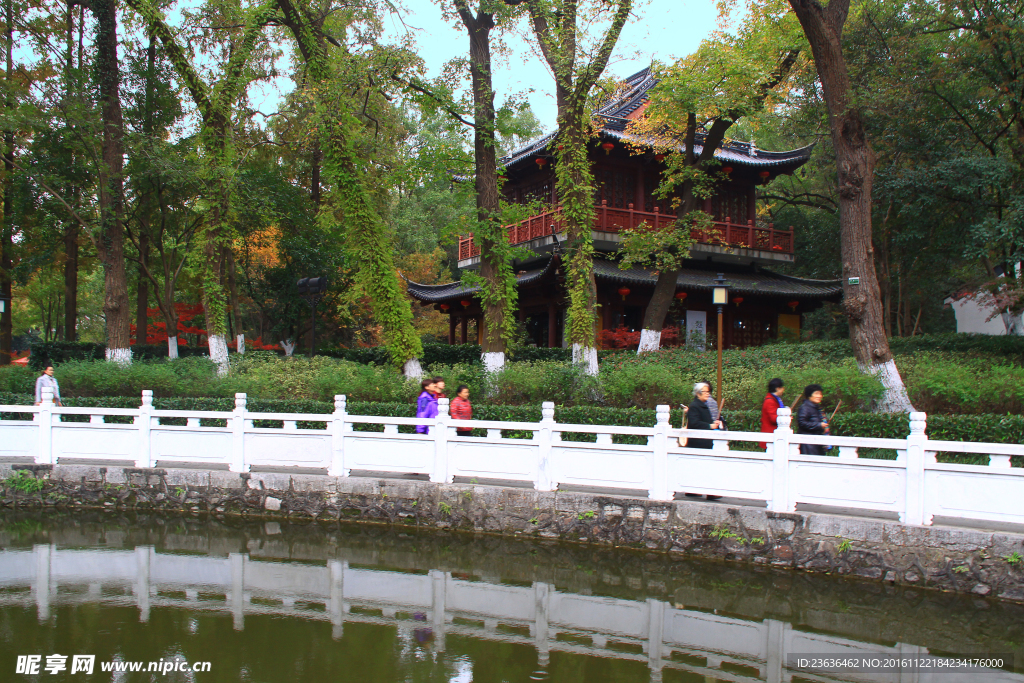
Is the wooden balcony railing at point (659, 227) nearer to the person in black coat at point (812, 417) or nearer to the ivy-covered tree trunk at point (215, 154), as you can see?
the ivy-covered tree trunk at point (215, 154)

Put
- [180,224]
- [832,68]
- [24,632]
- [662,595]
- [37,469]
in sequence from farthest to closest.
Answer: [180,224] < [832,68] < [37,469] < [662,595] < [24,632]

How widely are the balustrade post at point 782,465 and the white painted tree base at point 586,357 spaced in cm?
554

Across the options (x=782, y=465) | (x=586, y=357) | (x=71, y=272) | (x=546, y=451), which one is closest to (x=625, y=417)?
(x=546, y=451)

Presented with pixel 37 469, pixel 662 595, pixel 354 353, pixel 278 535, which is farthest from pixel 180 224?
pixel 662 595

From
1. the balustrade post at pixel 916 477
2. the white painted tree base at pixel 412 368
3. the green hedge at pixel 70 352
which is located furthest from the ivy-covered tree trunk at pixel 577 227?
the green hedge at pixel 70 352

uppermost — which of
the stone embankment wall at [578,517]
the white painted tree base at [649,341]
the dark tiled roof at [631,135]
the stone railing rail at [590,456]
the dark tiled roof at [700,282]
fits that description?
the dark tiled roof at [631,135]

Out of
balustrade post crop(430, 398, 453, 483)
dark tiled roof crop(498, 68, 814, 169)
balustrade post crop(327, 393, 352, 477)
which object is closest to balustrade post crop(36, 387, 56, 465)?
balustrade post crop(327, 393, 352, 477)

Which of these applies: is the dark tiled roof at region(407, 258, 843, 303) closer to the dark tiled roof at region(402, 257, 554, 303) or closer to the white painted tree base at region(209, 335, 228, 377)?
the dark tiled roof at region(402, 257, 554, 303)

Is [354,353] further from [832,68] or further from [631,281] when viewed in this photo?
[832,68]

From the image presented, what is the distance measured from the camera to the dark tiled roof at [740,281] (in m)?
18.2

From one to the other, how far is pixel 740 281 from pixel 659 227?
11.0 ft

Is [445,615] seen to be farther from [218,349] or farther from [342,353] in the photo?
[342,353]

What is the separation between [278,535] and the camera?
8164 millimetres

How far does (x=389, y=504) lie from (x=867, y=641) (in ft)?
17.8
